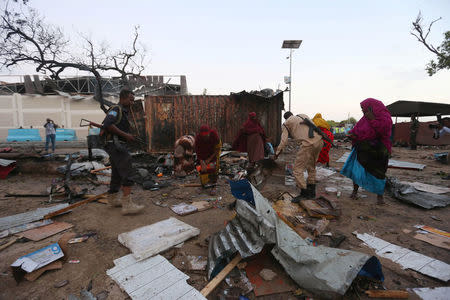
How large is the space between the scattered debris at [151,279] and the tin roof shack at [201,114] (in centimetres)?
724

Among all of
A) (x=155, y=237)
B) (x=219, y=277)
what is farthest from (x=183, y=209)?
(x=219, y=277)

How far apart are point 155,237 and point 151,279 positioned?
0.69m

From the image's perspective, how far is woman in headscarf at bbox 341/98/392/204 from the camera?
3.61 m

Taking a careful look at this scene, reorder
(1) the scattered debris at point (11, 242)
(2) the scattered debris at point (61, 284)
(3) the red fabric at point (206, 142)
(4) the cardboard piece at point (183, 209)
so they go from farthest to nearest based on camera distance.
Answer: (3) the red fabric at point (206, 142)
(4) the cardboard piece at point (183, 209)
(1) the scattered debris at point (11, 242)
(2) the scattered debris at point (61, 284)

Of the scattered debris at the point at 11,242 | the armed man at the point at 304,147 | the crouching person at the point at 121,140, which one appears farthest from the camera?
the armed man at the point at 304,147

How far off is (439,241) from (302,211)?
1.69m

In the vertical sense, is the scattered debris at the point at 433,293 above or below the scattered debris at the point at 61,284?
above

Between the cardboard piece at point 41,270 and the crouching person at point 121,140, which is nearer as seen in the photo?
the cardboard piece at point 41,270

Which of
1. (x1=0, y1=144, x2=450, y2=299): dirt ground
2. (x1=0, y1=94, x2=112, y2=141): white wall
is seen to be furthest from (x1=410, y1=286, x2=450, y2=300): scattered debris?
(x1=0, y1=94, x2=112, y2=141): white wall

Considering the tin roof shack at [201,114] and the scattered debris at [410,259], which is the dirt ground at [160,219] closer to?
the scattered debris at [410,259]

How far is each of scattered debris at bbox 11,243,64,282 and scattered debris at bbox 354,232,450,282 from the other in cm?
362

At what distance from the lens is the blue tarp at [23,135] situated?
1530 centimetres

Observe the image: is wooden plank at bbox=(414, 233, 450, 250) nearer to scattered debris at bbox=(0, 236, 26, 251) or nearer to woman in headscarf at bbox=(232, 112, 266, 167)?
woman in headscarf at bbox=(232, 112, 266, 167)

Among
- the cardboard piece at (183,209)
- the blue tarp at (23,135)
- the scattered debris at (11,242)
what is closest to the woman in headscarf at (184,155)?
the cardboard piece at (183,209)
